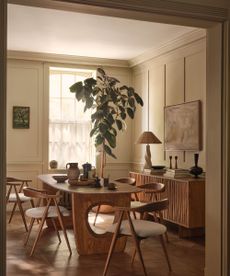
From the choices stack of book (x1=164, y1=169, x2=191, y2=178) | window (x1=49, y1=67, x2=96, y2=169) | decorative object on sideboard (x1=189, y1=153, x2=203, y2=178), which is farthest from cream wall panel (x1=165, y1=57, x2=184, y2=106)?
window (x1=49, y1=67, x2=96, y2=169)

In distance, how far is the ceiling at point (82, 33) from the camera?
5.73 meters

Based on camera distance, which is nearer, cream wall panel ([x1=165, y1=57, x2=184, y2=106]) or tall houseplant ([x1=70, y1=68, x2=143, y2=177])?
cream wall panel ([x1=165, y1=57, x2=184, y2=106])

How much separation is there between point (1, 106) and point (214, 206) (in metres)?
1.91

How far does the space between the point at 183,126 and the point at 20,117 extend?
3295 millimetres

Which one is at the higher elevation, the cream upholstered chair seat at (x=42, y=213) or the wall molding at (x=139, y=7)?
the wall molding at (x=139, y=7)

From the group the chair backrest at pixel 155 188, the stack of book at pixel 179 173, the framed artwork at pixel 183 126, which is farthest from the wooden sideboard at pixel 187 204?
the framed artwork at pixel 183 126

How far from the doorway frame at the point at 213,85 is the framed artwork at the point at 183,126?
276 cm

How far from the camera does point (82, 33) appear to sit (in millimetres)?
6543

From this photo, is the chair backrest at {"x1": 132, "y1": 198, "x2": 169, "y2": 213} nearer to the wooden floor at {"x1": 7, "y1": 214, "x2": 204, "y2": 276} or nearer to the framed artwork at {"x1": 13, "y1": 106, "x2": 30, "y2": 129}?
the wooden floor at {"x1": 7, "y1": 214, "x2": 204, "y2": 276}

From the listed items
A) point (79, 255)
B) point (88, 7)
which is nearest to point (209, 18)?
point (88, 7)

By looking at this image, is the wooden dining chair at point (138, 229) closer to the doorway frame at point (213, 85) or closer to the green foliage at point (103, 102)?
the doorway frame at point (213, 85)

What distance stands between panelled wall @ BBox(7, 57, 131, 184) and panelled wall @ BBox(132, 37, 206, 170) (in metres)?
1.90

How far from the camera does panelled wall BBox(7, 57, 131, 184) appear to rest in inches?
312

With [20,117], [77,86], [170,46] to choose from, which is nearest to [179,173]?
[170,46]
